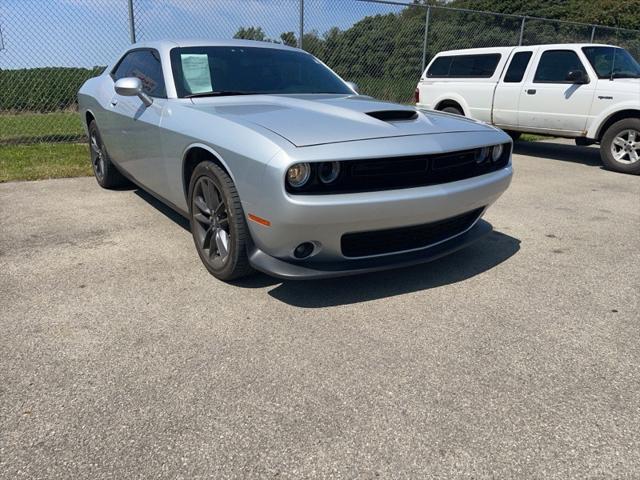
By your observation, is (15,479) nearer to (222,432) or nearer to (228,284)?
(222,432)

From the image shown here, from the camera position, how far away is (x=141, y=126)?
3906 millimetres

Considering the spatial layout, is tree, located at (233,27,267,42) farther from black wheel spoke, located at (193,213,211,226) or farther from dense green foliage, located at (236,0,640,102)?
black wheel spoke, located at (193,213,211,226)

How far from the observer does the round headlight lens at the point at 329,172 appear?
2623 millimetres

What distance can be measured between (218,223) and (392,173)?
1.13 m

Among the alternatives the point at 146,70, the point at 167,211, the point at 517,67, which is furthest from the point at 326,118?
the point at 517,67

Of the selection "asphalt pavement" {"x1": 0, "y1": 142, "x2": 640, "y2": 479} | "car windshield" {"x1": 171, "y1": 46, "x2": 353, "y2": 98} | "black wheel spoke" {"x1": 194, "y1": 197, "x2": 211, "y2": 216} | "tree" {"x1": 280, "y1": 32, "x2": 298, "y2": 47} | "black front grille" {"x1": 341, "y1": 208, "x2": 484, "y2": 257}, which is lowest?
"asphalt pavement" {"x1": 0, "y1": 142, "x2": 640, "y2": 479}

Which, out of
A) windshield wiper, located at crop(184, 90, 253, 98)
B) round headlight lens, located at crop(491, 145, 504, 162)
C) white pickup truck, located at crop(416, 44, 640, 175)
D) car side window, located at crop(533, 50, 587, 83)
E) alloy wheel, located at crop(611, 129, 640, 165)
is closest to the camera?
round headlight lens, located at crop(491, 145, 504, 162)

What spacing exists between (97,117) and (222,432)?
13.5 feet

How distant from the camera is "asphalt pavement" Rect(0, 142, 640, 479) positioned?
73.5 inches

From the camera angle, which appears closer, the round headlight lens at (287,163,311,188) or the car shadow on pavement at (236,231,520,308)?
the round headlight lens at (287,163,311,188)

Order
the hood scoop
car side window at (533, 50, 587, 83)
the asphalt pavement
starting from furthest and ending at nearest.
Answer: car side window at (533, 50, 587, 83)
the hood scoop
the asphalt pavement

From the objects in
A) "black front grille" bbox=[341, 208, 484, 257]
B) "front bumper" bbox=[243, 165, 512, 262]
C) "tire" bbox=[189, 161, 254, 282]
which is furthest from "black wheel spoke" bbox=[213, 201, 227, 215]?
"black front grille" bbox=[341, 208, 484, 257]

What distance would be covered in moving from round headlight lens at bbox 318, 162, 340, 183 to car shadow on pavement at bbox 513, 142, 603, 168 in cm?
683

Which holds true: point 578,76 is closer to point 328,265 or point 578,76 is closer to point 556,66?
point 556,66
